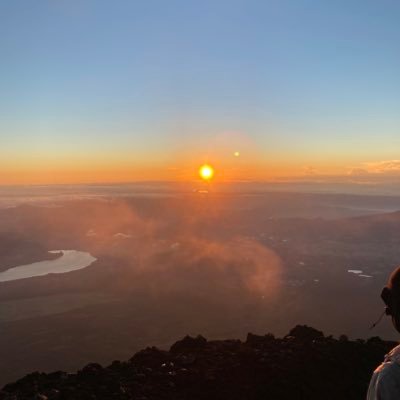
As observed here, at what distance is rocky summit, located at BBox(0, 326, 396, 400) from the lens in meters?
9.07

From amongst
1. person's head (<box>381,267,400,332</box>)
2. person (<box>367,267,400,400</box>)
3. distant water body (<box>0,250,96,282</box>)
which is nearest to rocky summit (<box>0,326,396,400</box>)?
person's head (<box>381,267,400,332</box>)

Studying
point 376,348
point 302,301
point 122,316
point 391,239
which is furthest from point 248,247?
point 376,348

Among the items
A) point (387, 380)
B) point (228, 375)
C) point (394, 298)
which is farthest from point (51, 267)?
point (387, 380)

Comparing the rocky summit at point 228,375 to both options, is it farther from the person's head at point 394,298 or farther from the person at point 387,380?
the person at point 387,380

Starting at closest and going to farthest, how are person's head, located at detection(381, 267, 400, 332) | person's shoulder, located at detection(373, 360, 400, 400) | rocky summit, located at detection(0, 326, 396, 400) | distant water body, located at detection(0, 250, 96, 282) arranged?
person's shoulder, located at detection(373, 360, 400, 400)
person's head, located at detection(381, 267, 400, 332)
rocky summit, located at detection(0, 326, 396, 400)
distant water body, located at detection(0, 250, 96, 282)

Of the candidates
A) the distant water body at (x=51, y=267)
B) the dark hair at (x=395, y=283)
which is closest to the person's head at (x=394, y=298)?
the dark hair at (x=395, y=283)

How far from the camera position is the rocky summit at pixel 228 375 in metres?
9.07

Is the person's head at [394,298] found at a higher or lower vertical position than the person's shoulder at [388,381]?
higher

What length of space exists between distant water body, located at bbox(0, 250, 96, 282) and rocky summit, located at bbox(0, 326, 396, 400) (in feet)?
333

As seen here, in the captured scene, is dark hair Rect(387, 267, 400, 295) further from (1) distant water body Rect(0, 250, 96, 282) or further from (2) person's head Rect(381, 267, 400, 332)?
(1) distant water body Rect(0, 250, 96, 282)

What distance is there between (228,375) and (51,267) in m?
115

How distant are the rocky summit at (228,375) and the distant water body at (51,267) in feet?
333

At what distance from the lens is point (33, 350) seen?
6222 cm

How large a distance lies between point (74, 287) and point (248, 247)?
67.3 m
